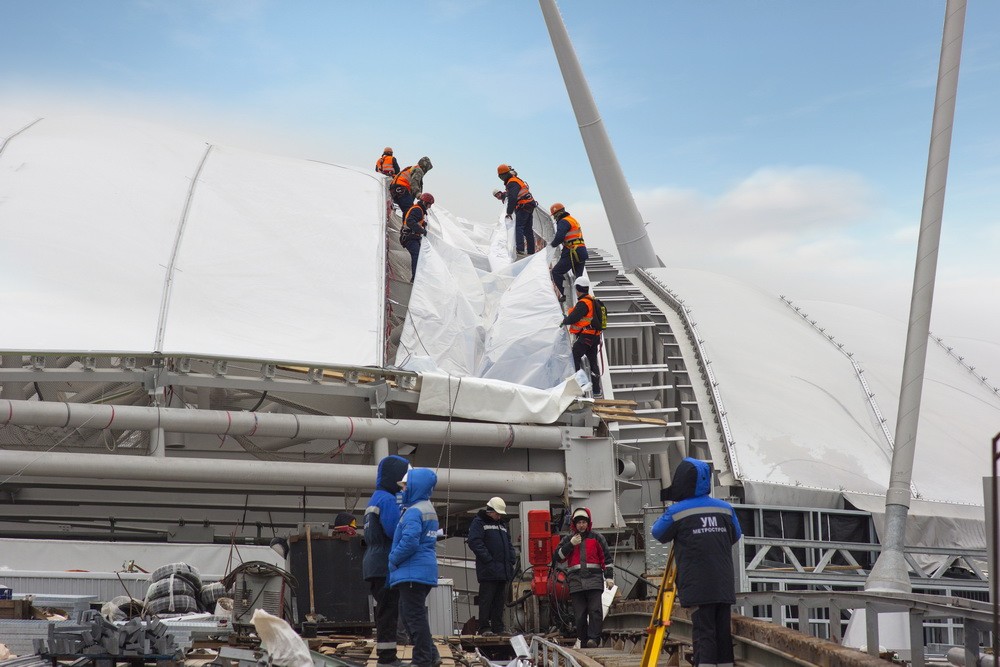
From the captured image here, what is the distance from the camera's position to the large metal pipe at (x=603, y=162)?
92.7 ft

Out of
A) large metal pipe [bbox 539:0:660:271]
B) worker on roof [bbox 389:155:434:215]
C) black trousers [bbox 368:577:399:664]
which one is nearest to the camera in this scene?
black trousers [bbox 368:577:399:664]

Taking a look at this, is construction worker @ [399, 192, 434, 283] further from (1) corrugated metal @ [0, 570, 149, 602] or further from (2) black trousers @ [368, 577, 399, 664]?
(2) black trousers @ [368, 577, 399, 664]

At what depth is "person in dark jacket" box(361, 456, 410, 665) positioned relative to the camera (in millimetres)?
9242

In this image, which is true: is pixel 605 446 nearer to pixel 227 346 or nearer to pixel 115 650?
pixel 227 346

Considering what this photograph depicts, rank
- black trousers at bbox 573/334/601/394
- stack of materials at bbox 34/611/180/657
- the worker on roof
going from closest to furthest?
stack of materials at bbox 34/611/180/657
black trousers at bbox 573/334/601/394
the worker on roof

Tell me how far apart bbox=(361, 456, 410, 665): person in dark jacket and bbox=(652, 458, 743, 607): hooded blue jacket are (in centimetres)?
230

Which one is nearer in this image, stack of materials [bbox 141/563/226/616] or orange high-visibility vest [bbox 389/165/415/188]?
stack of materials [bbox 141/563/226/616]

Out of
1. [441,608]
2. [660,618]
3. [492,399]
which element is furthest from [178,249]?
[660,618]

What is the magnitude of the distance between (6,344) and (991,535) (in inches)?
583

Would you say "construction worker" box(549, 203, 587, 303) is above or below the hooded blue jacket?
above

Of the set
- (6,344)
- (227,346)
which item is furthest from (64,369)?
(227,346)

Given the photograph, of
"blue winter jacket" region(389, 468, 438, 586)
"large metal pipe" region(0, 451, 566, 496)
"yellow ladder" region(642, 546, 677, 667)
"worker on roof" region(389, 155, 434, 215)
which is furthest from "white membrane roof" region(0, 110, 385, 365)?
"yellow ladder" region(642, 546, 677, 667)

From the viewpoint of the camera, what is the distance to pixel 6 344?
15992 millimetres

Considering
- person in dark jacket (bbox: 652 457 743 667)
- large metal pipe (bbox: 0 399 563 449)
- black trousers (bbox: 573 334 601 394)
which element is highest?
black trousers (bbox: 573 334 601 394)
